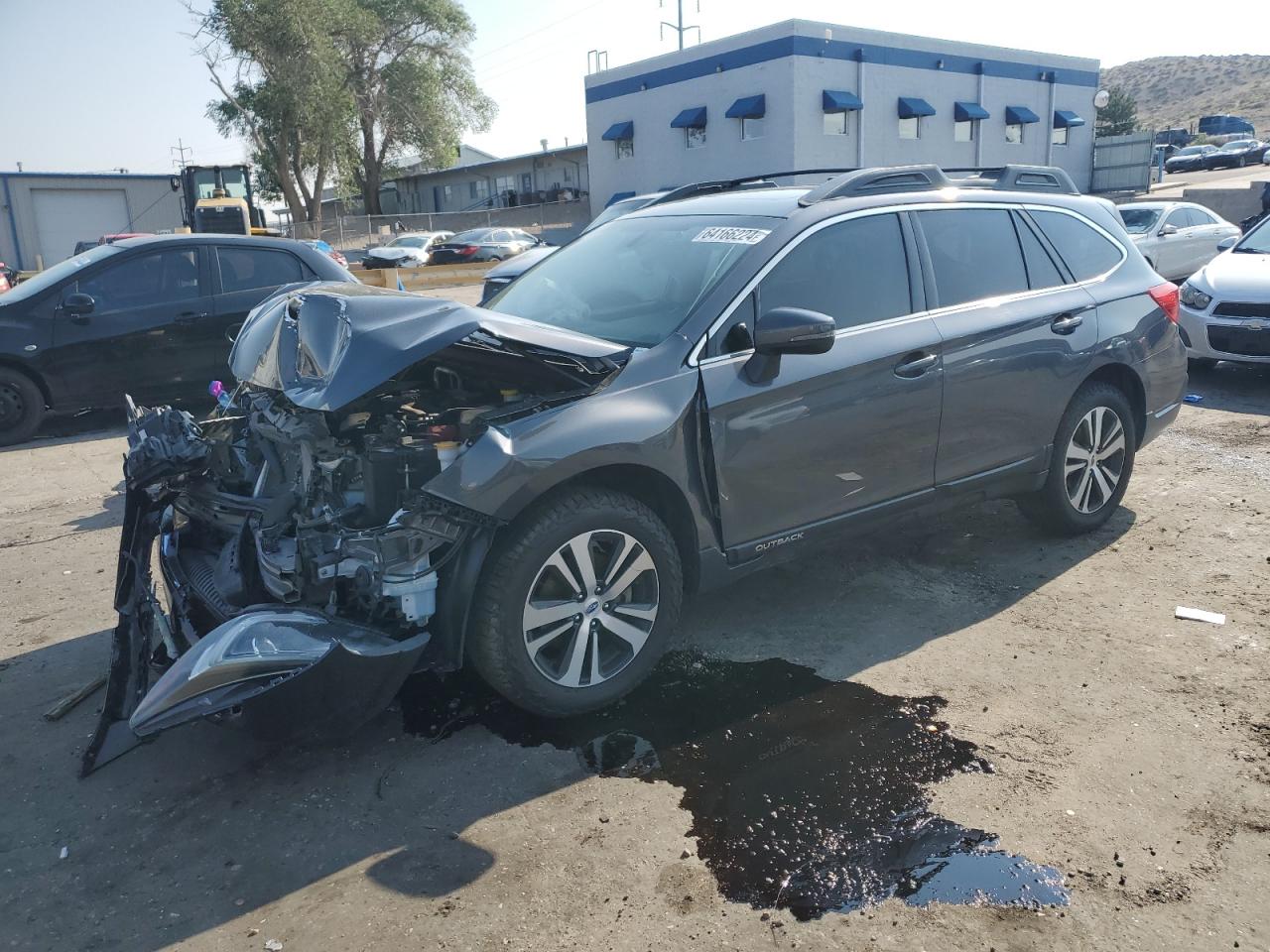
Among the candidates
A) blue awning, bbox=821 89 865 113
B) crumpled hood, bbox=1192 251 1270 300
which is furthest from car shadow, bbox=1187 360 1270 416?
blue awning, bbox=821 89 865 113

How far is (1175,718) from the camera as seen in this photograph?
3695 millimetres

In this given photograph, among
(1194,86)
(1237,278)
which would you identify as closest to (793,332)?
(1237,278)

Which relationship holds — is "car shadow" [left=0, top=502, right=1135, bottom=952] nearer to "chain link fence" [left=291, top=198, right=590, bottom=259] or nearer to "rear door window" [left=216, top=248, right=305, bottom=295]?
"rear door window" [left=216, top=248, right=305, bottom=295]

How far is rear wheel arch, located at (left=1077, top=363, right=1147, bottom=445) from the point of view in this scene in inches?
214

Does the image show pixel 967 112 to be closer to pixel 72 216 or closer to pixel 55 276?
pixel 55 276

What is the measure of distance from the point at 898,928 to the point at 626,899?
2.44ft

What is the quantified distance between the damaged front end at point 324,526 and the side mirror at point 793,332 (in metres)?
0.58

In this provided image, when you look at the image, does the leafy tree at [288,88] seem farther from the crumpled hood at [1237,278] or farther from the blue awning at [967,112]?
the crumpled hood at [1237,278]

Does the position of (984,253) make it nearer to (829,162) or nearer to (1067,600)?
(1067,600)

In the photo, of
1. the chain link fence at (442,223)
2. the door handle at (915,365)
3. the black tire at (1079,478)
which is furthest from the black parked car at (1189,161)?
the door handle at (915,365)

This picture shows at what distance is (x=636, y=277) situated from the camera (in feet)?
14.6

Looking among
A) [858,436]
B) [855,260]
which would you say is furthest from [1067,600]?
[855,260]

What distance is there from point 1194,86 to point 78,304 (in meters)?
132

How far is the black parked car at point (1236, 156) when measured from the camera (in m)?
51.2
